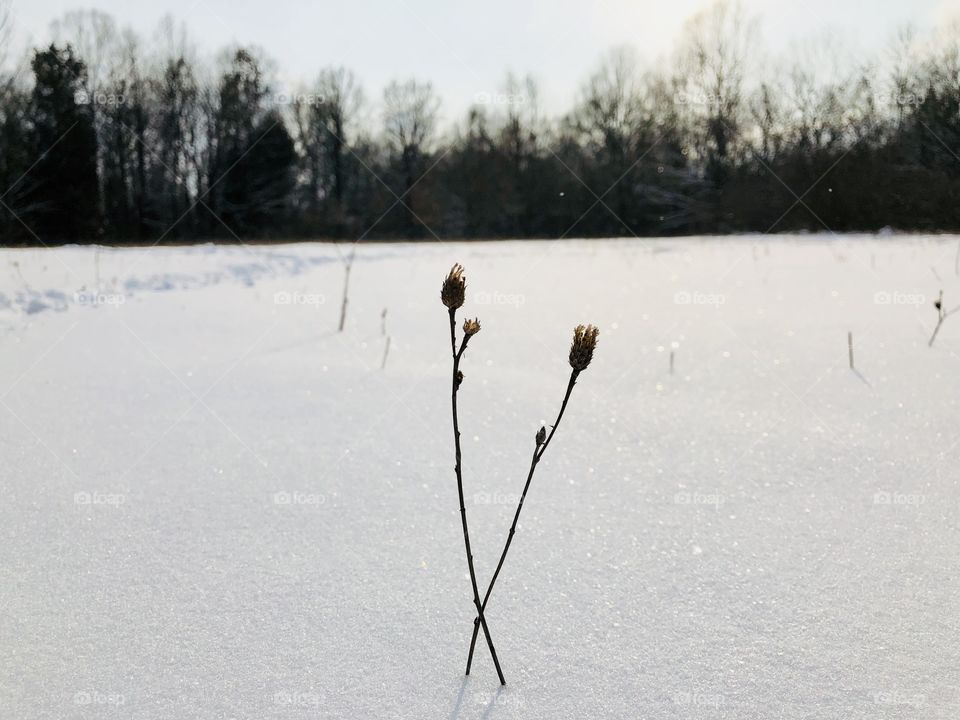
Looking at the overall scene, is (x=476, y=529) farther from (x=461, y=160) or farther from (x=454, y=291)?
(x=461, y=160)

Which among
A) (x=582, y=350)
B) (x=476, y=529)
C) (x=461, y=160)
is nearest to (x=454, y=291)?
(x=582, y=350)

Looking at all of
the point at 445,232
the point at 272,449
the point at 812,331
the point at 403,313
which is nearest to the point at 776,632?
the point at 272,449

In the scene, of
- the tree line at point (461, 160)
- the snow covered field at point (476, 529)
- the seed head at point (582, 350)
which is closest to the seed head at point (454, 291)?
the seed head at point (582, 350)

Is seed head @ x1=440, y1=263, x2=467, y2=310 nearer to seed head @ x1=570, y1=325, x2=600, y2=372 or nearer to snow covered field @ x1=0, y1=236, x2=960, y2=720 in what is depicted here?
seed head @ x1=570, y1=325, x2=600, y2=372

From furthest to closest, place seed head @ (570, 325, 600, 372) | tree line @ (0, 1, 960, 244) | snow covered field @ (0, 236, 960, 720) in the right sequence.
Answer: tree line @ (0, 1, 960, 244)
snow covered field @ (0, 236, 960, 720)
seed head @ (570, 325, 600, 372)

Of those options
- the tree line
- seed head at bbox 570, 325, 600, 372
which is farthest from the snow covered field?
the tree line

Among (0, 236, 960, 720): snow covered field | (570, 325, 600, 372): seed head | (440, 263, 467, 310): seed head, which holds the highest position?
(440, 263, 467, 310): seed head

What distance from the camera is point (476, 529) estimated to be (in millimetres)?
1485

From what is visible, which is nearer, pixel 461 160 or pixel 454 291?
pixel 454 291

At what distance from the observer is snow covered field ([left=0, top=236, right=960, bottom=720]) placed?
993 mm

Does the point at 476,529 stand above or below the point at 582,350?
below

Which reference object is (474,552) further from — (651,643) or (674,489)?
(674,489)

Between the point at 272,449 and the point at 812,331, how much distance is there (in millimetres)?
2957

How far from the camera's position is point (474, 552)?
1.39 meters
